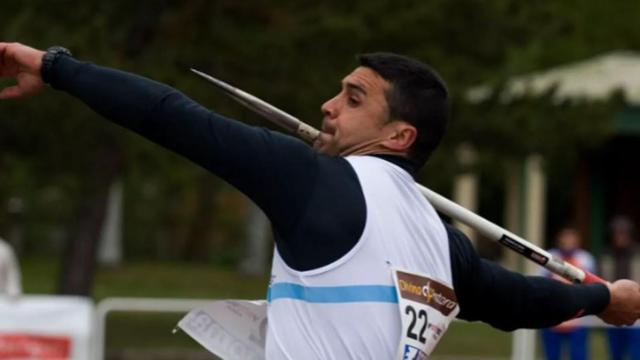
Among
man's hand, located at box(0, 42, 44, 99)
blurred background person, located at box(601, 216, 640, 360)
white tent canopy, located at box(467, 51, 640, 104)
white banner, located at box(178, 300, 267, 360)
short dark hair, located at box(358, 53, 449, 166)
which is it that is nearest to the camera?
man's hand, located at box(0, 42, 44, 99)

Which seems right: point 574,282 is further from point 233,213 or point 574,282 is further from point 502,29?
point 233,213

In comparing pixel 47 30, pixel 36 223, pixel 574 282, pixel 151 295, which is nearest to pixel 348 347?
pixel 574 282

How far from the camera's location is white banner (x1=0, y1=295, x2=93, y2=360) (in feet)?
38.8

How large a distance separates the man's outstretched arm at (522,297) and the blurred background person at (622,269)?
10922 millimetres

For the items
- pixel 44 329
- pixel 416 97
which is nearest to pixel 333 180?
pixel 416 97

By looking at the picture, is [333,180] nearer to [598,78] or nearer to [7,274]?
[7,274]

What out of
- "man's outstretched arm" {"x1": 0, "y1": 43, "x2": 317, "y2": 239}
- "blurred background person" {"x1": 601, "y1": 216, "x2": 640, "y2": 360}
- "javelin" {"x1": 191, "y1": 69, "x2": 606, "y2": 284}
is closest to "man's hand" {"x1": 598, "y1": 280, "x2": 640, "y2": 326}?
"javelin" {"x1": 191, "y1": 69, "x2": 606, "y2": 284}

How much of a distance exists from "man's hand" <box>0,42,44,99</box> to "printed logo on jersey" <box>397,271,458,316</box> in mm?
995

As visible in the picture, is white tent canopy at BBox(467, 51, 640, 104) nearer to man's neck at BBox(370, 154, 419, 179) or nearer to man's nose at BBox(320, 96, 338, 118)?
man's neck at BBox(370, 154, 419, 179)

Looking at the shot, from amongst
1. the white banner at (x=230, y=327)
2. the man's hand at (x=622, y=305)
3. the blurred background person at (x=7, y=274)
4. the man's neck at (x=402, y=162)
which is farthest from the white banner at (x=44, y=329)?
the man's neck at (x=402, y=162)

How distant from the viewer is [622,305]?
5367 mm

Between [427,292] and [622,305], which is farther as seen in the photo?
[622,305]

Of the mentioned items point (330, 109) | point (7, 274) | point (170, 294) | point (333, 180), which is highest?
point (170, 294)

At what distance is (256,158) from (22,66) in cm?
61
